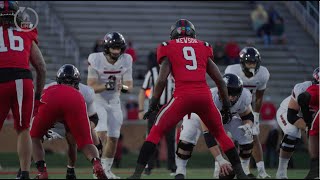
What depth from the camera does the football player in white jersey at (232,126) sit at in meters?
10.2

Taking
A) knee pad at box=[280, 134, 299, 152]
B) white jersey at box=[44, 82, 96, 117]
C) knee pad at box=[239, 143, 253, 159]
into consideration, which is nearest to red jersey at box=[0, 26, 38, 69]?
white jersey at box=[44, 82, 96, 117]

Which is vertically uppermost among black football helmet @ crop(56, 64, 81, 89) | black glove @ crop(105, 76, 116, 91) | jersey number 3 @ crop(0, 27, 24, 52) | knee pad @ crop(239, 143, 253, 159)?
jersey number 3 @ crop(0, 27, 24, 52)

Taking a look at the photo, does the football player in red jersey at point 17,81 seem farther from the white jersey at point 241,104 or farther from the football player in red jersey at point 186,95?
the white jersey at point 241,104

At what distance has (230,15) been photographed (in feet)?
83.4

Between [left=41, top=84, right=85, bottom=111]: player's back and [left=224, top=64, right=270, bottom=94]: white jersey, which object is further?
[left=224, top=64, right=270, bottom=94]: white jersey

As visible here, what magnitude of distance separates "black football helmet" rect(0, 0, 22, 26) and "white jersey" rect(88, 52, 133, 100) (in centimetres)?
309

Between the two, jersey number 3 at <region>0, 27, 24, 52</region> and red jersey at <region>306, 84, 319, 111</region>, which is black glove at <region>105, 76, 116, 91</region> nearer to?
red jersey at <region>306, 84, 319, 111</region>

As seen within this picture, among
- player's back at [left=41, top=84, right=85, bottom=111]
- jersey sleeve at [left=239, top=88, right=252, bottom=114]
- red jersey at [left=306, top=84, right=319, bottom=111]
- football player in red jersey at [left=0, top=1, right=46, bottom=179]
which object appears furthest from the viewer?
jersey sleeve at [left=239, top=88, right=252, bottom=114]

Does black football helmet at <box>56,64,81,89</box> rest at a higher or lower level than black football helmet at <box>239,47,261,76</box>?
higher

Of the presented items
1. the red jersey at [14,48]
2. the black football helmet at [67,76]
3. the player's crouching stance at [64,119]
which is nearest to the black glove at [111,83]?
the black football helmet at [67,76]

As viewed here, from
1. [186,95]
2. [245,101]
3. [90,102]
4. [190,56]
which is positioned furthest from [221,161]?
[90,102]

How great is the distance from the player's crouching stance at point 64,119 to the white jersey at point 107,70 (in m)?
2.35

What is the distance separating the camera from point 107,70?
1235 cm

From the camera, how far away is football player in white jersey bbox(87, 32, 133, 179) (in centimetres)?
1216
